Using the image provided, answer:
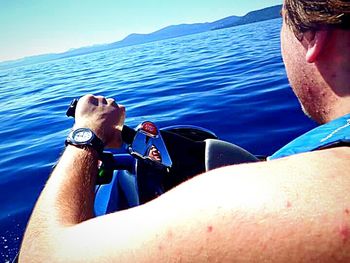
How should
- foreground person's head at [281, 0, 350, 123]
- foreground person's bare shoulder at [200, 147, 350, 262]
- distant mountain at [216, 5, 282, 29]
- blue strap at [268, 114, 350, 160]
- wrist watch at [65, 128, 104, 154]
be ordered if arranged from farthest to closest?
1. distant mountain at [216, 5, 282, 29]
2. wrist watch at [65, 128, 104, 154]
3. foreground person's head at [281, 0, 350, 123]
4. blue strap at [268, 114, 350, 160]
5. foreground person's bare shoulder at [200, 147, 350, 262]

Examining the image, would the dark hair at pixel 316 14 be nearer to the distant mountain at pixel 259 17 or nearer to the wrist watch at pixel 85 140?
the wrist watch at pixel 85 140

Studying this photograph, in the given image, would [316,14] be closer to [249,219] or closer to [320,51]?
[320,51]

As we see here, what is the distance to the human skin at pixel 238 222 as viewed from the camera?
0.80m

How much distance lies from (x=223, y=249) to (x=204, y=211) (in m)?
Result: 0.12

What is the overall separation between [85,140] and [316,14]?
139 centimetres

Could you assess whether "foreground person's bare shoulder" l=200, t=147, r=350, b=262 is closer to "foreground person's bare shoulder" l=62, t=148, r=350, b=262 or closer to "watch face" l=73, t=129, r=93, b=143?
"foreground person's bare shoulder" l=62, t=148, r=350, b=262

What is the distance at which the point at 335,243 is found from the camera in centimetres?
78

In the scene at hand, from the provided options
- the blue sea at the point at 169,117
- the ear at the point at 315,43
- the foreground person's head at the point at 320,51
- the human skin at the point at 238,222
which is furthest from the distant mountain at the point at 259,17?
the human skin at the point at 238,222

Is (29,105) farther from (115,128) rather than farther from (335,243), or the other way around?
(335,243)

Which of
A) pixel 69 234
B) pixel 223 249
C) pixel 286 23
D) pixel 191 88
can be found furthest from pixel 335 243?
pixel 191 88

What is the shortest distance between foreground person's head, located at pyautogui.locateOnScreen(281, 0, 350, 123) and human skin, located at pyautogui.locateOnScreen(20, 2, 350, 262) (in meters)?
0.02

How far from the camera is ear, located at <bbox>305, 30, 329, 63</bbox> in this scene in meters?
1.15

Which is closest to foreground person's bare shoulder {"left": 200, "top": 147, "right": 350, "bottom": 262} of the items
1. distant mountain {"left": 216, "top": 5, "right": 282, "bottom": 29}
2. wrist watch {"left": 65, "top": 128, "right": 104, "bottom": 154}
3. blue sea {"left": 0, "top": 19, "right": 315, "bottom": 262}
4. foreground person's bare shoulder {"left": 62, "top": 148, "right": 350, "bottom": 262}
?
foreground person's bare shoulder {"left": 62, "top": 148, "right": 350, "bottom": 262}

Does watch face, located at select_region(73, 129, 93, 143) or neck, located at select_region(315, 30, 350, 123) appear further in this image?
watch face, located at select_region(73, 129, 93, 143)
